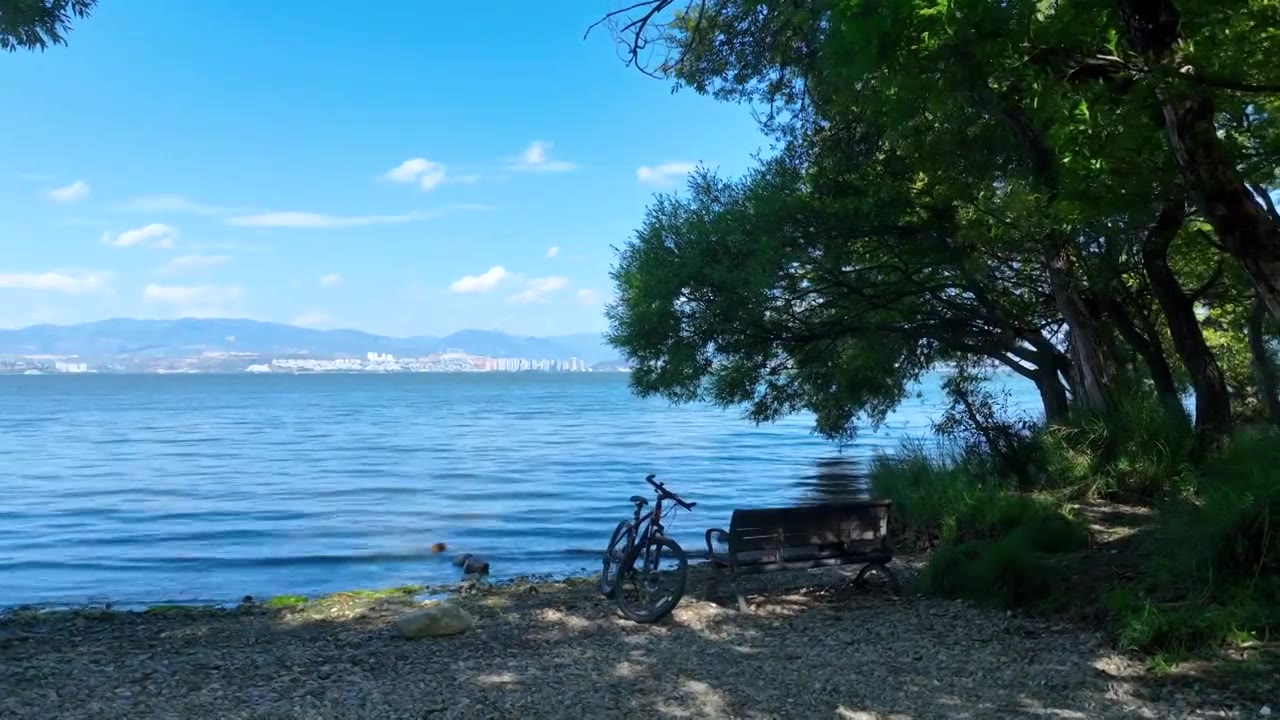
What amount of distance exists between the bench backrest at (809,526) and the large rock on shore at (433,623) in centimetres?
224

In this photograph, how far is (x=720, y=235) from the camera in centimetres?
1345

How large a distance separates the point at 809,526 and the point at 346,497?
55.3 feet

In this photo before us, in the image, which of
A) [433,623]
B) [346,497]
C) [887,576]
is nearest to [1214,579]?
[887,576]

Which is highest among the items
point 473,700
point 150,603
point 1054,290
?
point 1054,290

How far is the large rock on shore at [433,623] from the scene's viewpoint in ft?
25.4

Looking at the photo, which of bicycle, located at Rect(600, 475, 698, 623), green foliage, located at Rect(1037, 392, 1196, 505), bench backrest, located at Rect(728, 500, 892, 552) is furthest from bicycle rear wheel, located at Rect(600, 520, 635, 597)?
green foliage, located at Rect(1037, 392, 1196, 505)

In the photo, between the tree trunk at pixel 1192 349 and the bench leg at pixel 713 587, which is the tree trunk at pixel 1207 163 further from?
the tree trunk at pixel 1192 349

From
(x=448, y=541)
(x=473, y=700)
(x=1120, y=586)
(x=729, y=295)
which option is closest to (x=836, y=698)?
(x=473, y=700)

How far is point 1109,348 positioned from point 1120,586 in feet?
25.5

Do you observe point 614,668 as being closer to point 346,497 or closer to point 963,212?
point 963,212

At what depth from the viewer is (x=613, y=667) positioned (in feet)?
21.7

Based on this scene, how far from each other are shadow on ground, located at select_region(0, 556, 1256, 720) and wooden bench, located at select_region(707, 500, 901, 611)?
1.02 feet

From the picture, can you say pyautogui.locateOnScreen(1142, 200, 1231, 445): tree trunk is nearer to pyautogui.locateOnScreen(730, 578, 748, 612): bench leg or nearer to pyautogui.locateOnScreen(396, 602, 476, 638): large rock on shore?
pyautogui.locateOnScreen(730, 578, 748, 612): bench leg

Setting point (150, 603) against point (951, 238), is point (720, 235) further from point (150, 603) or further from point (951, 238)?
point (150, 603)
